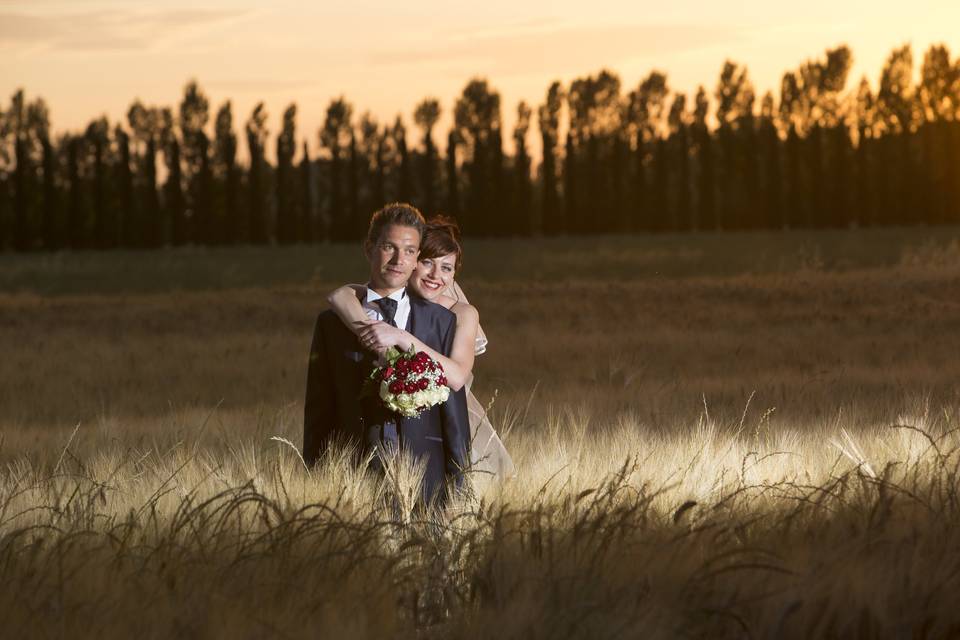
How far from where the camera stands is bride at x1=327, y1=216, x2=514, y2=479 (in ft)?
16.5

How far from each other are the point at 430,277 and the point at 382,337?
0.90 metres

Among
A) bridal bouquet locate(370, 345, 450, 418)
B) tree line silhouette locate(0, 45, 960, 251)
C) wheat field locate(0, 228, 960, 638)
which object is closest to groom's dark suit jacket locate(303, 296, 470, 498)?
wheat field locate(0, 228, 960, 638)

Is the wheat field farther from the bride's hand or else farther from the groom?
the bride's hand

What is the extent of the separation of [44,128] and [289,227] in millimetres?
12095

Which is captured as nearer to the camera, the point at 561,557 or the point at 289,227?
the point at 561,557

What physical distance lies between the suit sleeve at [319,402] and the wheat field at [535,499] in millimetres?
117

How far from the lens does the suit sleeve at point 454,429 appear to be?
532cm

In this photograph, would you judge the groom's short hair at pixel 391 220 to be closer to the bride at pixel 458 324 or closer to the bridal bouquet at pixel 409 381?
the bride at pixel 458 324

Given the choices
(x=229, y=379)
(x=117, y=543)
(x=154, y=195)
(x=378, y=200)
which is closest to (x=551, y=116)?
(x=378, y=200)

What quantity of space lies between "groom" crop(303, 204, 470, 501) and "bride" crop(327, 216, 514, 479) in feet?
0.25

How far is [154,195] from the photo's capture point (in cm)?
4681

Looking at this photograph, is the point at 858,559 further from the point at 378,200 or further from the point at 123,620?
the point at 378,200

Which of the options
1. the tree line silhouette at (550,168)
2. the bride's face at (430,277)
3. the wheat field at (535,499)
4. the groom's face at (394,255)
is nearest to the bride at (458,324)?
the bride's face at (430,277)

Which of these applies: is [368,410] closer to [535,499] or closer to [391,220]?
[391,220]
